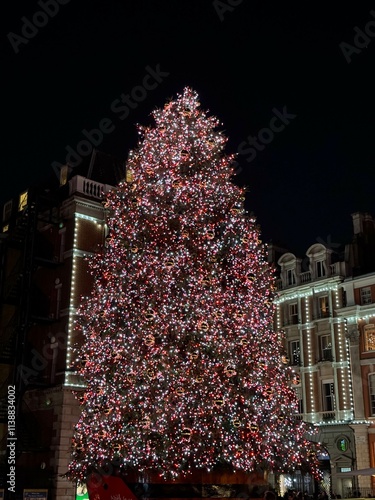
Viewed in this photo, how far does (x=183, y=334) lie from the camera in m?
16.1

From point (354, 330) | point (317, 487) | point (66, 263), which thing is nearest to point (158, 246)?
point (66, 263)

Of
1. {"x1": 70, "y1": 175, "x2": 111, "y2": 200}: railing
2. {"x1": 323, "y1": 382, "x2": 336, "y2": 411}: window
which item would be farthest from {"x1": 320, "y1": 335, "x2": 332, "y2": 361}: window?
{"x1": 70, "y1": 175, "x2": 111, "y2": 200}: railing

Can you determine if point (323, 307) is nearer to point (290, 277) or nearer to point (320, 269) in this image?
point (320, 269)

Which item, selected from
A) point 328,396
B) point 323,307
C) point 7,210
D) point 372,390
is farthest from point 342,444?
point 7,210

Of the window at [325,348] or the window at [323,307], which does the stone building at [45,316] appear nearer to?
the window at [323,307]

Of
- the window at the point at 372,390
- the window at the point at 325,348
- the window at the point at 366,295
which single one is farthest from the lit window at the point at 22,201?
the window at the point at 372,390

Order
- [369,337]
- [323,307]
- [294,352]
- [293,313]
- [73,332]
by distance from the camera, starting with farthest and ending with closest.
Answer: [293,313] → [294,352] → [323,307] → [369,337] → [73,332]

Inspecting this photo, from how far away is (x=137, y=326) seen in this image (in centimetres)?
1655

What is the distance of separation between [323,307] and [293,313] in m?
2.50

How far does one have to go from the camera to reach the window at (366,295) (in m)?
35.5

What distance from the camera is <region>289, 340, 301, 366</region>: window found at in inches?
1524

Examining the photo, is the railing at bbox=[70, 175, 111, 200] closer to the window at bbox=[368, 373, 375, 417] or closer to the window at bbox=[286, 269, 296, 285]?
the window at bbox=[286, 269, 296, 285]

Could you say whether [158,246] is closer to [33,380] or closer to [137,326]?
[137,326]

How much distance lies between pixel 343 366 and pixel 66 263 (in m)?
19.0
